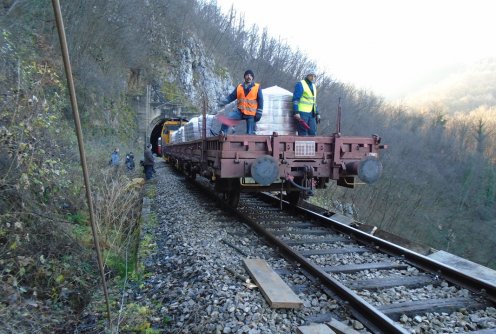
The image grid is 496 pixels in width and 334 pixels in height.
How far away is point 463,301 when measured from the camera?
3619 millimetres

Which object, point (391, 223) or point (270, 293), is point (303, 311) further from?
point (391, 223)

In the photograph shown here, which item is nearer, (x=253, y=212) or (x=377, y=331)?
(x=377, y=331)

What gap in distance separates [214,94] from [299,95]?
118 ft

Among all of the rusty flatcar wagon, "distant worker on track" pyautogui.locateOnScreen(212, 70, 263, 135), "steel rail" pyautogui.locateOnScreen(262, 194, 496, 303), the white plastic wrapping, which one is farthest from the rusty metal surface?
"steel rail" pyautogui.locateOnScreen(262, 194, 496, 303)

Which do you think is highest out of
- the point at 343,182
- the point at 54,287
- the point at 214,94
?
the point at 214,94

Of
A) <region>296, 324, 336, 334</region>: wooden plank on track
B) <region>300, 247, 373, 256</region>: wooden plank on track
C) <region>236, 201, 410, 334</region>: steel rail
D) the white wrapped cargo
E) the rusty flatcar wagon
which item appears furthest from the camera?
the white wrapped cargo

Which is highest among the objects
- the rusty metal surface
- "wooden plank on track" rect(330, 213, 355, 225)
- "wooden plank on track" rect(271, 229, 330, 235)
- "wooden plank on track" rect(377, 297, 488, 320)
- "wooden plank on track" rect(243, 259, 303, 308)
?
the rusty metal surface

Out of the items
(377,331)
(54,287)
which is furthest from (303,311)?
(54,287)

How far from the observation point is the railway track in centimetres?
330

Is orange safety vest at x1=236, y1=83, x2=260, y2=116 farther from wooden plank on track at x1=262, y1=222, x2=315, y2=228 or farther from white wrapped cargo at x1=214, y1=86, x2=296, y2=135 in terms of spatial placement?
wooden plank on track at x1=262, y1=222, x2=315, y2=228

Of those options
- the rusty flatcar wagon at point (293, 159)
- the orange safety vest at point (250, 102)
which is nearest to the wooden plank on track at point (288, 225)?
the rusty flatcar wagon at point (293, 159)

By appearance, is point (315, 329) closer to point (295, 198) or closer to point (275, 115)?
point (275, 115)

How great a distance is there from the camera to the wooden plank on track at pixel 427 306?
11.0 feet

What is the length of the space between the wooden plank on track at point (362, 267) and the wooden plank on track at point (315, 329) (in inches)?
57.5
